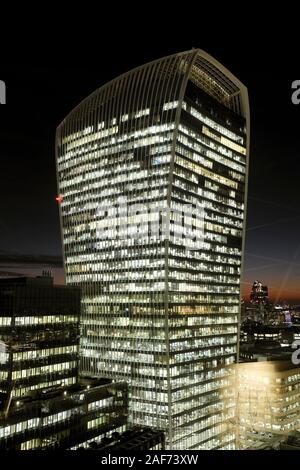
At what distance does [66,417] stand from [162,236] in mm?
57679

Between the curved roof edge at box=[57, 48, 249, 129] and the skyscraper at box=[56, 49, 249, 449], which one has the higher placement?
the curved roof edge at box=[57, 48, 249, 129]

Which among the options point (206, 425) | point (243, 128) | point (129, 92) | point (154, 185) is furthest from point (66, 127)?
point (206, 425)

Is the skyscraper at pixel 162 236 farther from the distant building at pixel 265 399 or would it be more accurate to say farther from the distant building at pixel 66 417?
the distant building at pixel 66 417

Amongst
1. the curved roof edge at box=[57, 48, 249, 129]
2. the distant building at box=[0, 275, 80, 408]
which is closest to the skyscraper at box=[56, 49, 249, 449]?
the curved roof edge at box=[57, 48, 249, 129]

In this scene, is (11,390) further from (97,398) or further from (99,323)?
(99,323)

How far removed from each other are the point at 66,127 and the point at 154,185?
54.5m

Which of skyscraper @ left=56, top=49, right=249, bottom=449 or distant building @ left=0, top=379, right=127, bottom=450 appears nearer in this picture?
distant building @ left=0, top=379, right=127, bottom=450

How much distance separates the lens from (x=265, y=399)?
154 m

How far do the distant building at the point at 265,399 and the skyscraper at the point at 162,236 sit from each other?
206 inches

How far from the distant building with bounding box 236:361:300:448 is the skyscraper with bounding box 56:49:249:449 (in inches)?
206

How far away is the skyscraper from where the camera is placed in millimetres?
130375

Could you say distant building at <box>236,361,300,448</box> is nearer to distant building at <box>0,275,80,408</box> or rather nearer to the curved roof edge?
distant building at <box>0,275,80,408</box>

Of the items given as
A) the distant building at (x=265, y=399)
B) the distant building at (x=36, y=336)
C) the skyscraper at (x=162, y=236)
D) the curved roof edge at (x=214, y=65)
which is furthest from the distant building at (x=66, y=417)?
the curved roof edge at (x=214, y=65)

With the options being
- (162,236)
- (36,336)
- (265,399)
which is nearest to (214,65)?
(162,236)
